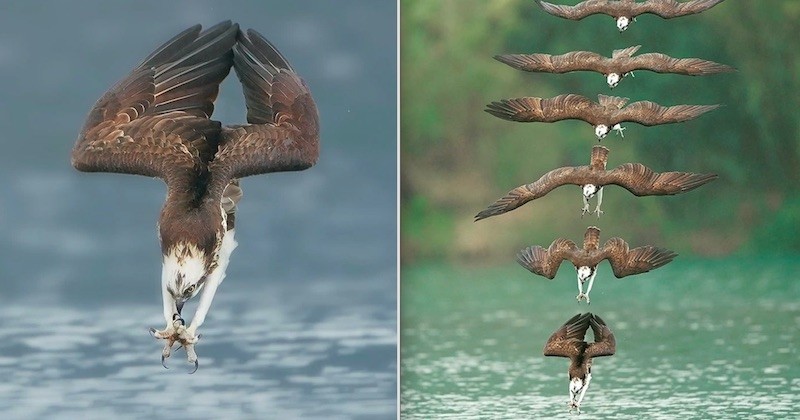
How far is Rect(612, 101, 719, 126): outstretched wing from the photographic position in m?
4.03

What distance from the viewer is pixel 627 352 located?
4137mm

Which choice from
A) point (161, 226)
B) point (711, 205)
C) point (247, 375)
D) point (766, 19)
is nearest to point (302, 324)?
point (247, 375)

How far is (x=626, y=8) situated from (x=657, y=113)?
0.36m

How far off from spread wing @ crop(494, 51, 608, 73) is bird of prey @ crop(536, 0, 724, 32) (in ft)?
0.42

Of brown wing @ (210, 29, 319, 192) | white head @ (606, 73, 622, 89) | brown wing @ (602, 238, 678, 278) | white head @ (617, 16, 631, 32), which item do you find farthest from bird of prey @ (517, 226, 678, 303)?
brown wing @ (210, 29, 319, 192)

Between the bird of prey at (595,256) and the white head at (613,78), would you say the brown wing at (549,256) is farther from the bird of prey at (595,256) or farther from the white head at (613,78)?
the white head at (613,78)

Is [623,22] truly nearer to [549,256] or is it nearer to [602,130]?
[602,130]

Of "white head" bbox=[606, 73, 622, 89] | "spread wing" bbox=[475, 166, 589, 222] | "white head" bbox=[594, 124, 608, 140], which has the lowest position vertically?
"spread wing" bbox=[475, 166, 589, 222]

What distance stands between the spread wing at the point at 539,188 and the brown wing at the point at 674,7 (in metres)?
0.55

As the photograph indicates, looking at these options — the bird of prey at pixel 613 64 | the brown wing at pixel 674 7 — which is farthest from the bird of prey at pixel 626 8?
the bird of prey at pixel 613 64

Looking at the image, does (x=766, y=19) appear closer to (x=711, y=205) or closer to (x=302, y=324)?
(x=711, y=205)

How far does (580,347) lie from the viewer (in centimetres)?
405

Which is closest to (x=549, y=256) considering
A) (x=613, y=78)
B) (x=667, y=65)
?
(x=613, y=78)

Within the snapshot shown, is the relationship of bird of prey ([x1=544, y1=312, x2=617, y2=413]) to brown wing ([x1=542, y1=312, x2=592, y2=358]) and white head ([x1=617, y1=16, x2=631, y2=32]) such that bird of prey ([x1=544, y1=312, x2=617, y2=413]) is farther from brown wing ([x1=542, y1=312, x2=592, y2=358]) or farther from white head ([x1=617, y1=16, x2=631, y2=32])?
white head ([x1=617, y1=16, x2=631, y2=32])
